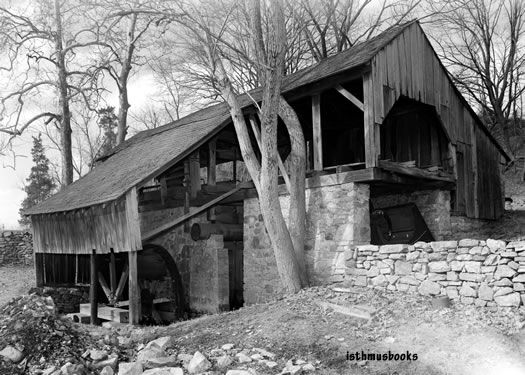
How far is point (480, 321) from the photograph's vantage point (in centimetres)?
678

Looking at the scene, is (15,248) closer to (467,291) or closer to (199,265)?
(199,265)

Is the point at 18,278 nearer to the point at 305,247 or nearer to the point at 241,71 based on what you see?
the point at 305,247

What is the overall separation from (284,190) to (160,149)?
3.55 meters

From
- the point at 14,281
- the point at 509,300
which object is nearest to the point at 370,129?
the point at 509,300

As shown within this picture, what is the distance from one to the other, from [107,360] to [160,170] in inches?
197

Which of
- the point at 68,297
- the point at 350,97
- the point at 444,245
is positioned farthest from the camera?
the point at 68,297

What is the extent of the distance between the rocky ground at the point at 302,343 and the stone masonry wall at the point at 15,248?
12.9 meters

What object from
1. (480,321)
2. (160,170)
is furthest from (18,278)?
(480,321)

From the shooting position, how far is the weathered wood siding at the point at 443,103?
10.1 meters

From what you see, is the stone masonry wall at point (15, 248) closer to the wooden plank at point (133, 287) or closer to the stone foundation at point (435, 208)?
the wooden plank at point (133, 287)

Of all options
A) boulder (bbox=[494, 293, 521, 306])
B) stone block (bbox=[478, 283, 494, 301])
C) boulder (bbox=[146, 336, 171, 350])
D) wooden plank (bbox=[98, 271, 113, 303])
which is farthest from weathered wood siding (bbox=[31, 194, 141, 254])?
boulder (bbox=[494, 293, 521, 306])

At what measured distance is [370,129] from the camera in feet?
31.7

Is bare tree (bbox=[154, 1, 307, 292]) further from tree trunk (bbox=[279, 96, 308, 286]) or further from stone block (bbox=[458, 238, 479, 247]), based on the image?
stone block (bbox=[458, 238, 479, 247])

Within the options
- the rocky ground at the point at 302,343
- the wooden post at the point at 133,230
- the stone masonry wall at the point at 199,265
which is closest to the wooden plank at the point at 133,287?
the wooden post at the point at 133,230
